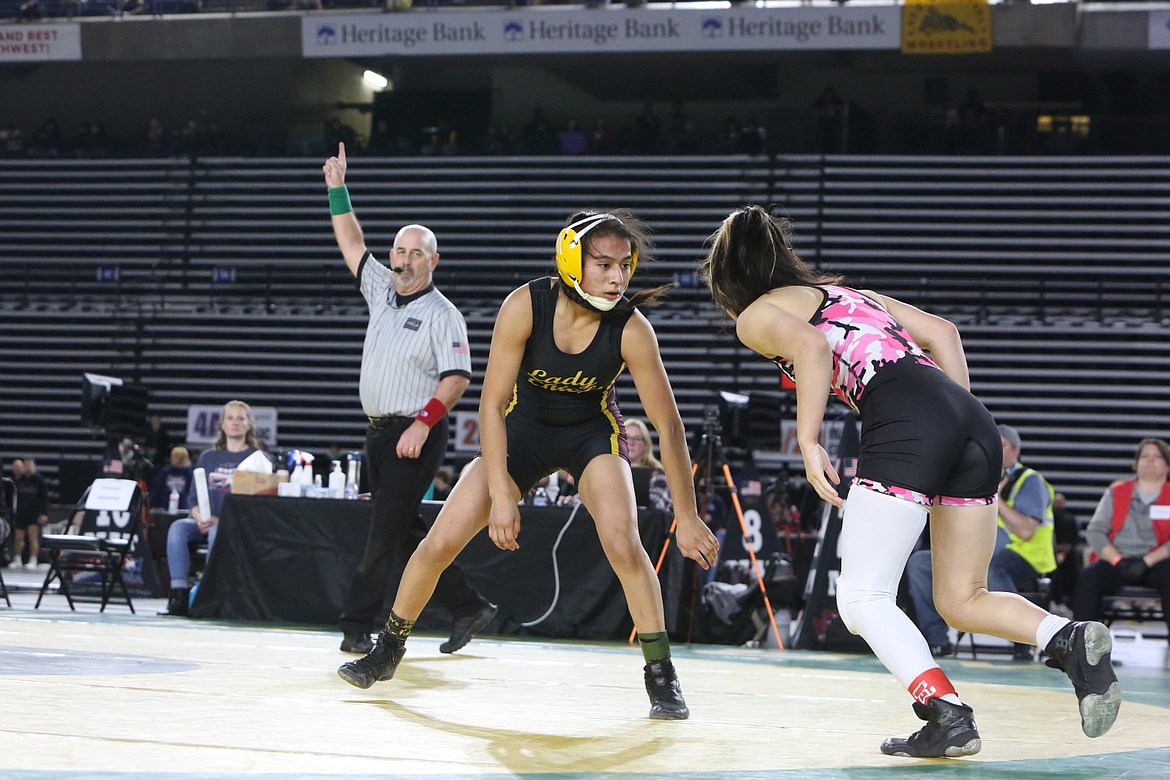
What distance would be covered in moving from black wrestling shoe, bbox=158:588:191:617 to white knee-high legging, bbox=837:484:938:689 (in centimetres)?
662

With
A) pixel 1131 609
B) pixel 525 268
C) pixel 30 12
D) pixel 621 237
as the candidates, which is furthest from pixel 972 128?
pixel 621 237

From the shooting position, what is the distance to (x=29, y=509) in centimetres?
1625

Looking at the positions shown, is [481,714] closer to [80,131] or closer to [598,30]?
[598,30]

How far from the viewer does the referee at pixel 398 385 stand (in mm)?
6129

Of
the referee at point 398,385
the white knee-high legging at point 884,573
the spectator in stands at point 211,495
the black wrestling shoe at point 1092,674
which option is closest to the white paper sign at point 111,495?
the spectator in stands at point 211,495

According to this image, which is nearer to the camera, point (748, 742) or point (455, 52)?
point (748, 742)

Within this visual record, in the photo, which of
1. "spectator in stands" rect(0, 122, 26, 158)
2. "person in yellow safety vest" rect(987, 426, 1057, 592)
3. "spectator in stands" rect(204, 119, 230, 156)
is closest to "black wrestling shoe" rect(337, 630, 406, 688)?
"person in yellow safety vest" rect(987, 426, 1057, 592)

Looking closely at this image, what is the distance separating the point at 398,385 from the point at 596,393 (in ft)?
6.60

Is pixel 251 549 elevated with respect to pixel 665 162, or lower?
lower

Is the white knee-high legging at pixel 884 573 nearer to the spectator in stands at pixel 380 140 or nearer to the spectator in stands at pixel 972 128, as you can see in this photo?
the spectator in stands at pixel 972 128

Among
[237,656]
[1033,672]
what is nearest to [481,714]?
[237,656]

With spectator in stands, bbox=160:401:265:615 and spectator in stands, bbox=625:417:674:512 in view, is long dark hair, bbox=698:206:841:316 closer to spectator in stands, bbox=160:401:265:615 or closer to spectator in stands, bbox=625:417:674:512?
spectator in stands, bbox=625:417:674:512

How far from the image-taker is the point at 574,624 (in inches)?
332

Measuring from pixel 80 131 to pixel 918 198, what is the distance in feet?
46.9
